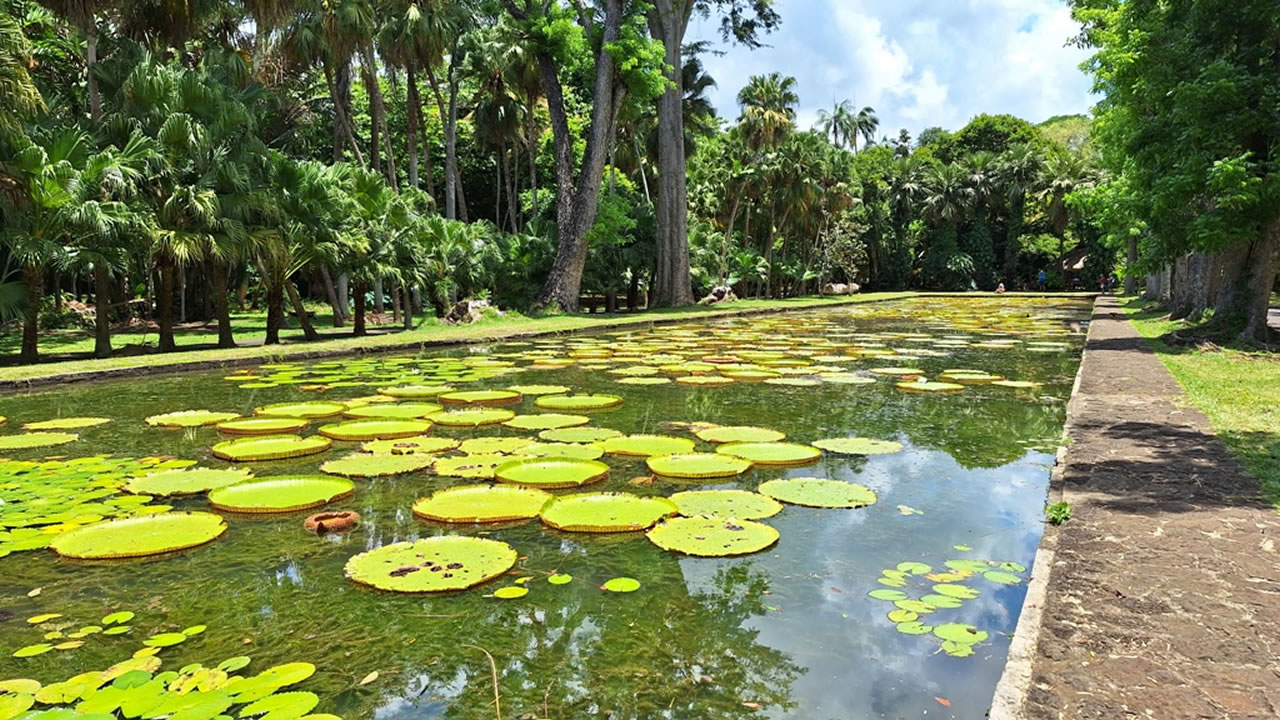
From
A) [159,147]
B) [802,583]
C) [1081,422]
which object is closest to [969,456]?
[1081,422]

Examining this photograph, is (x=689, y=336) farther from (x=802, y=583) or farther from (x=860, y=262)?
(x=860, y=262)

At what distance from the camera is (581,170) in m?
22.1

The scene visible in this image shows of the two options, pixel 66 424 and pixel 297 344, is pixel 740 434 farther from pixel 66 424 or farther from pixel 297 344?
pixel 297 344

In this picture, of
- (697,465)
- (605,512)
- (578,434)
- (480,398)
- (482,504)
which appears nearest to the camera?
(605,512)

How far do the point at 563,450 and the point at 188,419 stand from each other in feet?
12.1

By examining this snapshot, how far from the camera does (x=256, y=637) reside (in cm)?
276

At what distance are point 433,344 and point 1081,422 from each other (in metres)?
11.0

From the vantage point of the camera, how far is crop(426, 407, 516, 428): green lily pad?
21.6 ft

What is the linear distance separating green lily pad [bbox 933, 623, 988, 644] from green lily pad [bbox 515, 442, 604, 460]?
293 cm

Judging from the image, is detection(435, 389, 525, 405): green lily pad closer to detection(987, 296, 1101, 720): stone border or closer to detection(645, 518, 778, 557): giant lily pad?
detection(645, 518, 778, 557): giant lily pad

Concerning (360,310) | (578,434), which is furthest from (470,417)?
(360,310)

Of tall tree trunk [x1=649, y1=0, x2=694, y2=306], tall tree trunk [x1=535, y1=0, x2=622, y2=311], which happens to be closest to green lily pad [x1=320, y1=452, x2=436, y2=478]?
tall tree trunk [x1=535, y1=0, x2=622, y2=311]

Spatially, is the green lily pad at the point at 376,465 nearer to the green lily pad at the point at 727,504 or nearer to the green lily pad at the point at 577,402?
the green lily pad at the point at 727,504

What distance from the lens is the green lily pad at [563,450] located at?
5414 millimetres
